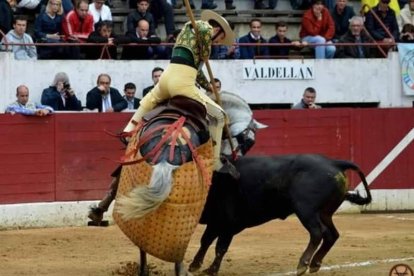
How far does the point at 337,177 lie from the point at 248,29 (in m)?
7.43

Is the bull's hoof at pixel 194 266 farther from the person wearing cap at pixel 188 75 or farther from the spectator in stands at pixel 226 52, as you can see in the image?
the spectator in stands at pixel 226 52

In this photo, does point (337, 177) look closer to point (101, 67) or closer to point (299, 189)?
point (299, 189)

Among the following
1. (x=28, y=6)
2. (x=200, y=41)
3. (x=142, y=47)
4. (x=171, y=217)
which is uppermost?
(x=200, y=41)

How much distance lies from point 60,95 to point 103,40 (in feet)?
3.71

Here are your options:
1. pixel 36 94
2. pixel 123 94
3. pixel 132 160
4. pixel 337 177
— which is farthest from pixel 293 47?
pixel 132 160

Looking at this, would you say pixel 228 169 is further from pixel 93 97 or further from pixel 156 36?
pixel 156 36

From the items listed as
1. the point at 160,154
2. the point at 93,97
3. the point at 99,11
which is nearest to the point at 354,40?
the point at 99,11

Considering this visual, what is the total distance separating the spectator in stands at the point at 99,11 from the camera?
14.8 metres

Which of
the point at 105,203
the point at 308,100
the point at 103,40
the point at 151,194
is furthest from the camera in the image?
the point at 308,100

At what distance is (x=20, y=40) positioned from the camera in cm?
1391

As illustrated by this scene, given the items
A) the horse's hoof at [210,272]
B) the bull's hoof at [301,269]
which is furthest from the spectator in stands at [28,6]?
the bull's hoof at [301,269]

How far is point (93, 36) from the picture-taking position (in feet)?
46.9

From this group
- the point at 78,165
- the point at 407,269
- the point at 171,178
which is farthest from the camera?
the point at 78,165

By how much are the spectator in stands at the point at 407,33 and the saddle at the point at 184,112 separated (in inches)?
324
